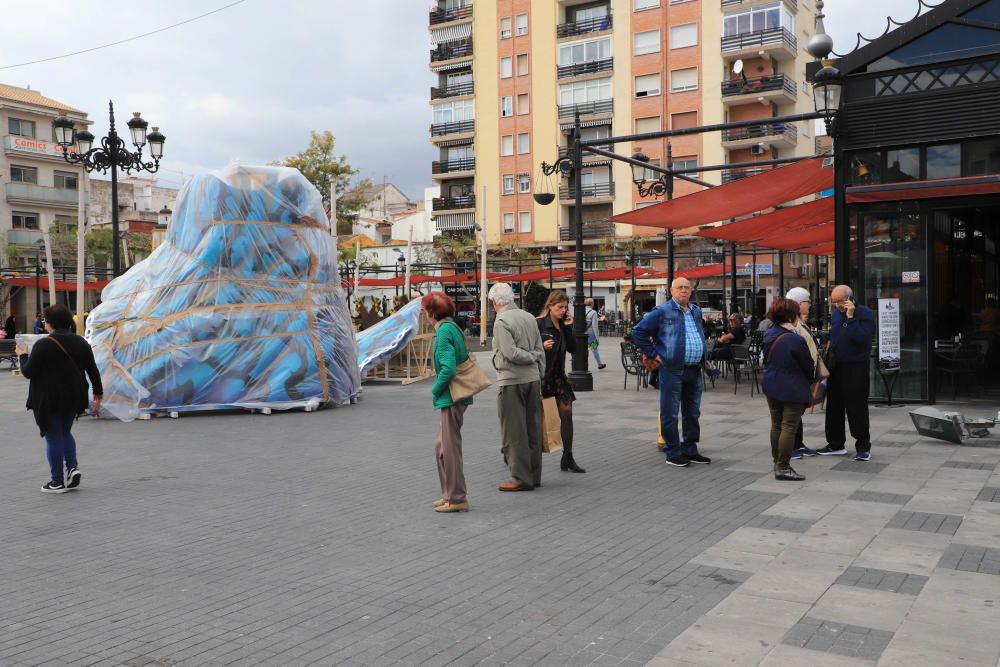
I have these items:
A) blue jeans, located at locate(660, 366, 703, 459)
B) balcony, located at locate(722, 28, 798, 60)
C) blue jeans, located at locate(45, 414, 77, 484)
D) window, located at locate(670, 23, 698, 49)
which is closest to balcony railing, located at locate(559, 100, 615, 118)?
window, located at locate(670, 23, 698, 49)

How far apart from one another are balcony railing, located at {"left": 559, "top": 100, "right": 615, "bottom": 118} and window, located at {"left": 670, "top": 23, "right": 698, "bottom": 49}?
4760 millimetres

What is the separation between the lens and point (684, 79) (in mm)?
48344

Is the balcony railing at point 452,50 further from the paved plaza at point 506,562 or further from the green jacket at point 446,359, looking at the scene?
the green jacket at point 446,359

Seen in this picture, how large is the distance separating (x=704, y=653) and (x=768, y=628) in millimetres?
460

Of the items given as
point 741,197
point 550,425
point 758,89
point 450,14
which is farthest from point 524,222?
point 550,425

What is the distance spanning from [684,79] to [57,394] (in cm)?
4568

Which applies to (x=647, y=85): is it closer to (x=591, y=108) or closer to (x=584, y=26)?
(x=591, y=108)

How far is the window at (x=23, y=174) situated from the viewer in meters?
54.9

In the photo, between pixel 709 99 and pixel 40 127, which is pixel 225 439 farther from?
pixel 40 127

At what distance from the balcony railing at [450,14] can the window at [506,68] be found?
4.57 meters

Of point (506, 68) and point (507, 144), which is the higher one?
point (506, 68)

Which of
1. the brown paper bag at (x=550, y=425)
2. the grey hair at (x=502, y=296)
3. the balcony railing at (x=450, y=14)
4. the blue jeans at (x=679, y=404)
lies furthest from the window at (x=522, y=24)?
the grey hair at (x=502, y=296)

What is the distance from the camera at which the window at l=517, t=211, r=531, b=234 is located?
180 ft

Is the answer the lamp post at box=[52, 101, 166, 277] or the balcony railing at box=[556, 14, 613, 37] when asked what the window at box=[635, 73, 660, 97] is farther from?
the lamp post at box=[52, 101, 166, 277]
